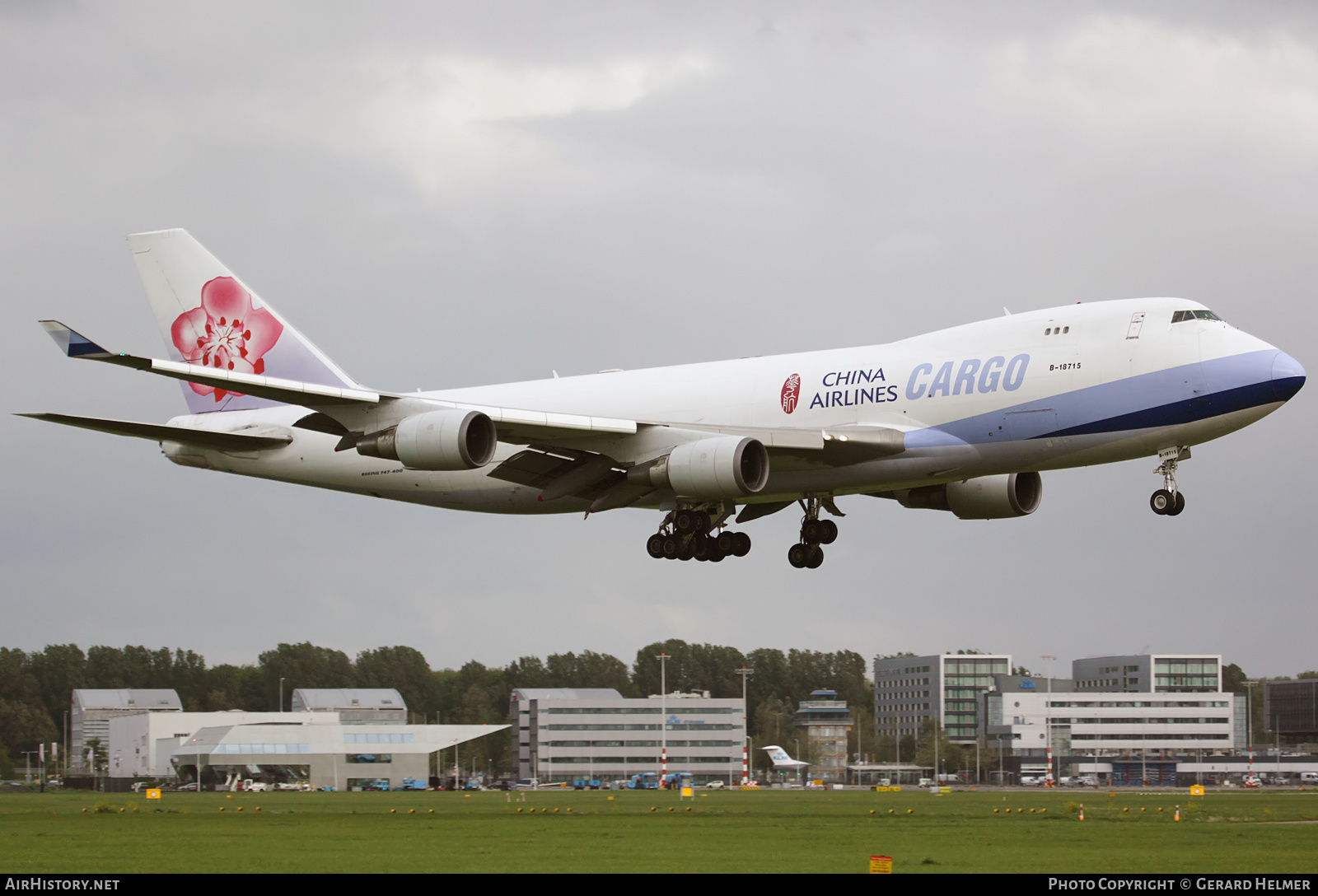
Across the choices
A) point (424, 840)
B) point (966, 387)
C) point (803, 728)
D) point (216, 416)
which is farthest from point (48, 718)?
point (966, 387)

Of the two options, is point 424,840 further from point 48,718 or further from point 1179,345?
point 48,718

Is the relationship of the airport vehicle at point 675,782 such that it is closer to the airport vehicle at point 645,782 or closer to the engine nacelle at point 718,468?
the airport vehicle at point 645,782

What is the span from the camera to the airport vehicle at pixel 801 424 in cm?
3944

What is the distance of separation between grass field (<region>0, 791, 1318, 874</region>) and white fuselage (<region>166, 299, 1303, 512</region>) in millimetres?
10627

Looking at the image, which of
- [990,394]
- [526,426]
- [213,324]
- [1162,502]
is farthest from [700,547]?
[213,324]

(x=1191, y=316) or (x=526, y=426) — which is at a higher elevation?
(x=1191, y=316)

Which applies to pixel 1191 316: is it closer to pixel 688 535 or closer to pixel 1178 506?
pixel 1178 506

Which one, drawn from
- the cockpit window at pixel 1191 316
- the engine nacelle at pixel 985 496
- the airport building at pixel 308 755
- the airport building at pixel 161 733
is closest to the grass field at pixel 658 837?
the engine nacelle at pixel 985 496

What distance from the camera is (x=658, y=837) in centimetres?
4688

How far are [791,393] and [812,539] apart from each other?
24.3 ft

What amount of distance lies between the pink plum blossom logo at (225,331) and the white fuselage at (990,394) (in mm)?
A: 12398

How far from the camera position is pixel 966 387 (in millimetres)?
41312

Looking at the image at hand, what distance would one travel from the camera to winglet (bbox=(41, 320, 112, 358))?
37781 millimetres
